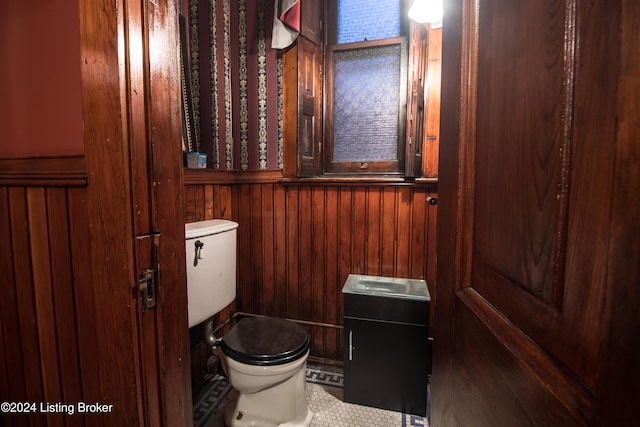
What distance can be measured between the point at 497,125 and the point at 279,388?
1394mm

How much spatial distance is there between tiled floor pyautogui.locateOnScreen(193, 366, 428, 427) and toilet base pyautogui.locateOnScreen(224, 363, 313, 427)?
107mm

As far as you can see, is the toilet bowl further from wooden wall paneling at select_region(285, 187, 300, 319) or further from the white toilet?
wooden wall paneling at select_region(285, 187, 300, 319)

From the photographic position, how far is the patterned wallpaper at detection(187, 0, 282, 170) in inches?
71.0

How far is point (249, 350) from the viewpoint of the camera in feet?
4.12

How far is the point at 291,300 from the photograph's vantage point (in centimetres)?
194

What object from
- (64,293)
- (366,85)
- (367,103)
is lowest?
(64,293)

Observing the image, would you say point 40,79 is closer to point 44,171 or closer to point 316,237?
point 44,171

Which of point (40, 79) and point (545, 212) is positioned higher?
point (40, 79)

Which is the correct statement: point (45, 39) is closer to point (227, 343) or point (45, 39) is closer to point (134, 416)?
point (134, 416)

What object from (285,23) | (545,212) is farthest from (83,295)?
(285,23)

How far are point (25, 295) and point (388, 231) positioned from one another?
157 centimetres

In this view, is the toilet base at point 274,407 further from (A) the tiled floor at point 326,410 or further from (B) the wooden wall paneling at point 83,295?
(B) the wooden wall paneling at point 83,295

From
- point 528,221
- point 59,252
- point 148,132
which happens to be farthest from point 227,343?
point 528,221

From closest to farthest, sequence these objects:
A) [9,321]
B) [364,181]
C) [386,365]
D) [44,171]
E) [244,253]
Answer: [44,171] → [9,321] → [386,365] → [364,181] → [244,253]
